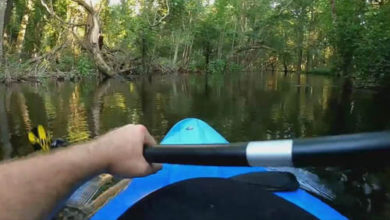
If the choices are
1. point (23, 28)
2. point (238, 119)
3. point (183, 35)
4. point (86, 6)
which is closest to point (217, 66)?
point (183, 35)

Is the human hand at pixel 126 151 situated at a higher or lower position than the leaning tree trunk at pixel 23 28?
lower

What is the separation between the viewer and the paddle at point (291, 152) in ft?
2.08

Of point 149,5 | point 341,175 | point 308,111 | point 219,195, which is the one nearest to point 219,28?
point 149,5

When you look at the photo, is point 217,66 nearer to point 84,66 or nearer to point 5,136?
point 84,66

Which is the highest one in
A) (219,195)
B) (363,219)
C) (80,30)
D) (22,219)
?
(80,30)

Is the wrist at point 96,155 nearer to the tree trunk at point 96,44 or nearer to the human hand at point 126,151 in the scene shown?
the human hand at point 126,151

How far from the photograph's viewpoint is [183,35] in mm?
24500

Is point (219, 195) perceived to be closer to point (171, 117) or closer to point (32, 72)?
point (171, 117)

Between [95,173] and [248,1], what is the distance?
1164 inches

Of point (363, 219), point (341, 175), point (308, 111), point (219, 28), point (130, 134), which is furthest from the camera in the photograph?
point (219, 28)

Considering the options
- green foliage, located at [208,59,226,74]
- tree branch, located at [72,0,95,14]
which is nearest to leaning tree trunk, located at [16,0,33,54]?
tree branch, located at [72,0,95,14]

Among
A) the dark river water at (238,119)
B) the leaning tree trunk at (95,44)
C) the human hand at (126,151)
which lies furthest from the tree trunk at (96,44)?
the human hand at (126,151)

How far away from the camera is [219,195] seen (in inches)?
62.9

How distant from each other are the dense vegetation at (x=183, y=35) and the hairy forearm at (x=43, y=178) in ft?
29.4
